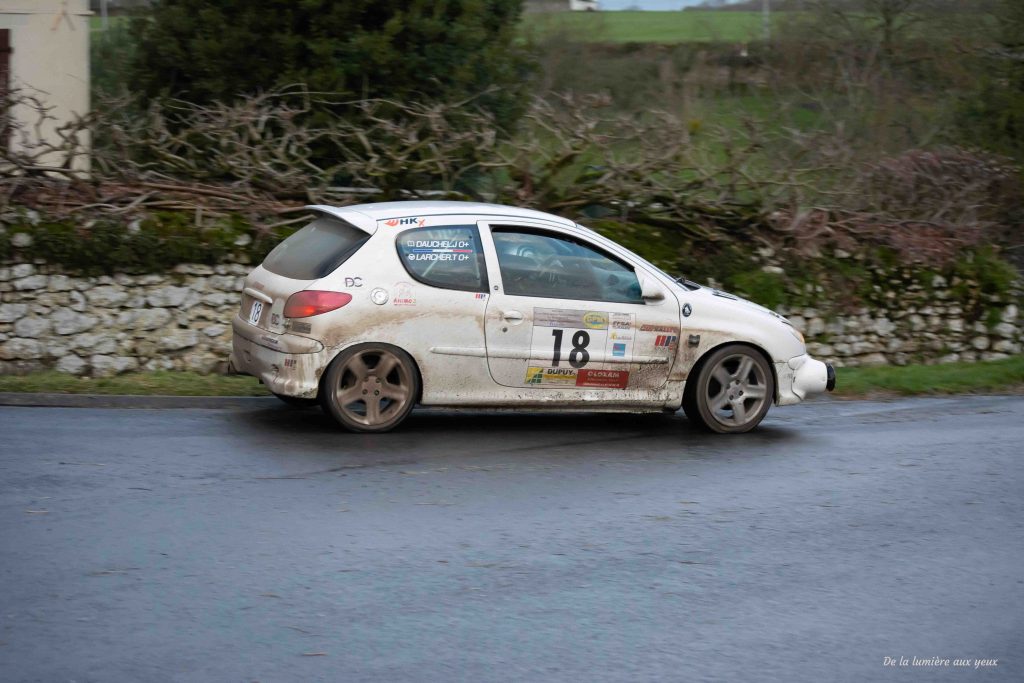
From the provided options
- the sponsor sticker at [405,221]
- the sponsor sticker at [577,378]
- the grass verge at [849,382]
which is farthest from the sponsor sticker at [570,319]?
the grass verge at [849,382]

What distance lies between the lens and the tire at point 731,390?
9797 mm

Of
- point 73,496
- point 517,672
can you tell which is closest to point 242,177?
point 73,496

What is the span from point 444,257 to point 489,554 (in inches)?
136

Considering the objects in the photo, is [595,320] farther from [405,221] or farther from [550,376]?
[405,221]

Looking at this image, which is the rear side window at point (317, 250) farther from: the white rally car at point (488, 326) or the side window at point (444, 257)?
the side window at point (444, 257)

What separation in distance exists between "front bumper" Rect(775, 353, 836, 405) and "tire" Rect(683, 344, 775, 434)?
9 cm

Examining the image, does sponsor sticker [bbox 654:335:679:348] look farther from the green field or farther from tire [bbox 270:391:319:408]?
the green field

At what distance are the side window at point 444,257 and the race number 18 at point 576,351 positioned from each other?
2.29 ft

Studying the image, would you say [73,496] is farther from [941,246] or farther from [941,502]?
[941,246]

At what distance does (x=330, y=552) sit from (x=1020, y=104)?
1884cm

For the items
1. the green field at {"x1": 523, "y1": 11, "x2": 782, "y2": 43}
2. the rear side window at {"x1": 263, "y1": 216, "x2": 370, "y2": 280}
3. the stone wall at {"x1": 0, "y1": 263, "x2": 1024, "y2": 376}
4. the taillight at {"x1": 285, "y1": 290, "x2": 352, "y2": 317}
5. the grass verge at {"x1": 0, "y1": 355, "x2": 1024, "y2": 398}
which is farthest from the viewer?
the green field at {"x1": 523, "y1": 11, "x2": 782, "y2": 43}

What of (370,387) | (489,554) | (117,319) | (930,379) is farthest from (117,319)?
(930,379)

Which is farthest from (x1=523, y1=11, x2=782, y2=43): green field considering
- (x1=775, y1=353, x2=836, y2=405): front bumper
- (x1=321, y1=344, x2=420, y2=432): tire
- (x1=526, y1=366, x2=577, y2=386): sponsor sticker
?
(x1=321, y1=344, x2=420, y2=432): tire

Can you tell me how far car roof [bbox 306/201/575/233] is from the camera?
9.34 metres
